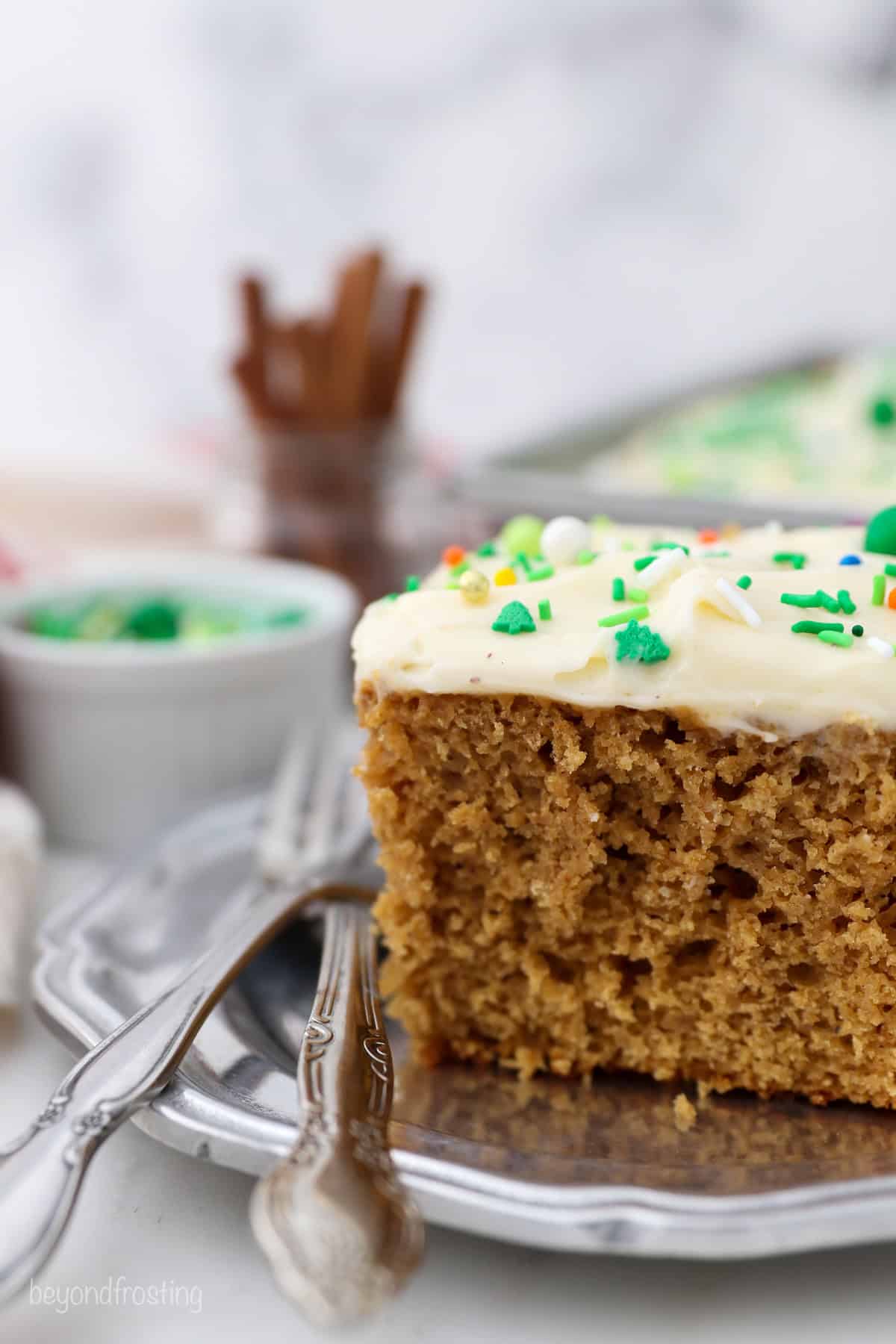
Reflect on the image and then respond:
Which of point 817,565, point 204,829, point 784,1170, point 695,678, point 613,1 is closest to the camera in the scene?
point 784,1170

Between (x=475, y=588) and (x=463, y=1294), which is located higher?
(x=475, y=588)

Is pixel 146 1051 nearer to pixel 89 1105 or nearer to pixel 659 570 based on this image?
pixel 89 1105

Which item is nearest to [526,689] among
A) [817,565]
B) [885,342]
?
[817,565]

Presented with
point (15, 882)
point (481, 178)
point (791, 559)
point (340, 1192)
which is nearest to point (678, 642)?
point (791, 559)

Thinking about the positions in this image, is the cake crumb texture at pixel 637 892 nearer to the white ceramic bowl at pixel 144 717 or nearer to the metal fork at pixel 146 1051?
the metal fork at pixel 146 1051

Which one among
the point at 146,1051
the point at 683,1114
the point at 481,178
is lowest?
the point at 683,1114

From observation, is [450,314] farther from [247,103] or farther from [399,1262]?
[399,1262]

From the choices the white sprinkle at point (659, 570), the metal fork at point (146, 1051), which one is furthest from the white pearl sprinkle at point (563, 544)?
the metal fork at point (146, 1051)

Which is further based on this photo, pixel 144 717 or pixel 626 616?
pixel 144 717
